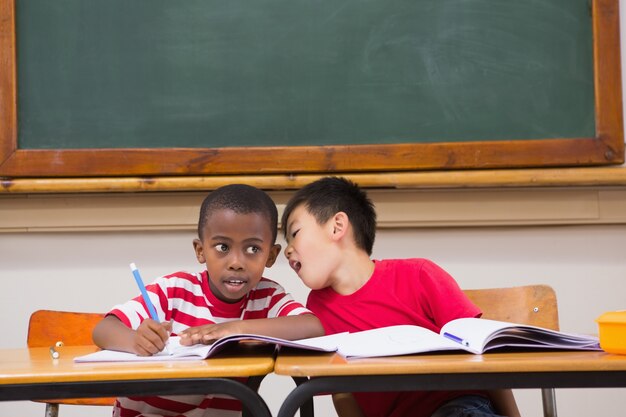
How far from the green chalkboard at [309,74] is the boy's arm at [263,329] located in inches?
40.5

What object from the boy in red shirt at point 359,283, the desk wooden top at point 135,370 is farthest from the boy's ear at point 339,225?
the desk wooden top at point 135,370

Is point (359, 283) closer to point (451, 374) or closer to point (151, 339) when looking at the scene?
point (151, 339)

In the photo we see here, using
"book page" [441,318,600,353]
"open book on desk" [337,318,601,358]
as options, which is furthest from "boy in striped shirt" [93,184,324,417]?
"book page" [441,318,600,353]

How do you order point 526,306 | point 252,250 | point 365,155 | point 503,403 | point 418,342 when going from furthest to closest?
point 365,155
point 526,306
point 252,250
point 503,403
point 418,342

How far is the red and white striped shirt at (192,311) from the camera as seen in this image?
1419 millimetres

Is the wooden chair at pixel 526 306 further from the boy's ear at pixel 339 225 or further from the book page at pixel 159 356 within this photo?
the book page at pixel 159 356

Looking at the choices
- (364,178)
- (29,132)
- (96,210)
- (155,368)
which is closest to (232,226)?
(155,368)

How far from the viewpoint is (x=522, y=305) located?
1.73m

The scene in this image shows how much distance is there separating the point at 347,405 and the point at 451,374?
64 centimetres

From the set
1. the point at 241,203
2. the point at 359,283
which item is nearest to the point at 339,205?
the point at 359,283

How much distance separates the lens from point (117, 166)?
228cm

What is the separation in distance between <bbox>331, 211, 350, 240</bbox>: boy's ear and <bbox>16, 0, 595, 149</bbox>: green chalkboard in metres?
0.60

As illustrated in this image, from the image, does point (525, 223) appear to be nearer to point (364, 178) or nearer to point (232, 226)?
point (364, 178)

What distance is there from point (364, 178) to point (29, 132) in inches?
40.8
